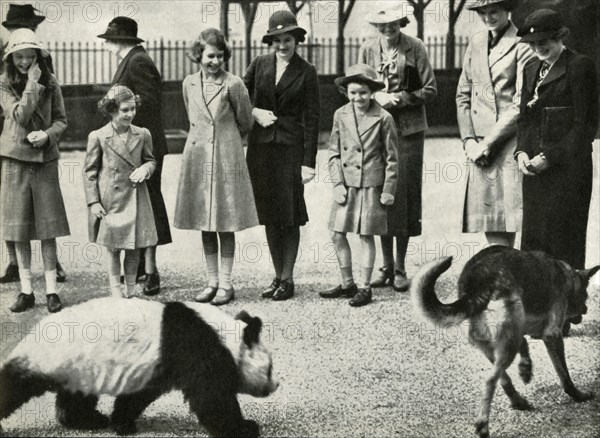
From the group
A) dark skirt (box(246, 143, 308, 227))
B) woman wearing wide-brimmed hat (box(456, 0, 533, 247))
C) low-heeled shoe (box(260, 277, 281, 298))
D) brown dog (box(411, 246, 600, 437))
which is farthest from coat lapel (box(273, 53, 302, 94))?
brown dog (box(411, 246, 600, 437))

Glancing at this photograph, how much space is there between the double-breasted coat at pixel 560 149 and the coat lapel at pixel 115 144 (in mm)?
2027

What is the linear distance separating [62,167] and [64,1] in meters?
0.92

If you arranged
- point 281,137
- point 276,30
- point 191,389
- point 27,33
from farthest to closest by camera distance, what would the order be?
point 281,137 < point 276,30 < point 27,33 < point 191,389

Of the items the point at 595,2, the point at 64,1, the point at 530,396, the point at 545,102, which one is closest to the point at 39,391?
the point at 64,1

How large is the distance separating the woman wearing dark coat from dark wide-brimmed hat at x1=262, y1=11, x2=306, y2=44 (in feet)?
4.13

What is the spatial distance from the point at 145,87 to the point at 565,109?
2.26m

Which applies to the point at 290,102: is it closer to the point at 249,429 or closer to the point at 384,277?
the point at 384,277

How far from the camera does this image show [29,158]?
4.84 meters

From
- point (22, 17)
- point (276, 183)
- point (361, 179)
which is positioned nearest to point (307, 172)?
point (276, 183)

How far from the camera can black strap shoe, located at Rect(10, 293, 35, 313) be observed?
4855 mm

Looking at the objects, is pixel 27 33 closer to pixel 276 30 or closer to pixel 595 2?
pixel 276 30

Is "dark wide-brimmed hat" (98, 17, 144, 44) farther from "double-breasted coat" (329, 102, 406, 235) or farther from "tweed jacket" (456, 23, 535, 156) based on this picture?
"tweed jacket" (456, 23, 535, 156)

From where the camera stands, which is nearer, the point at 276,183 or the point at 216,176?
the point at 216,176

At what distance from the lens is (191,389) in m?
4.00
